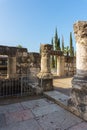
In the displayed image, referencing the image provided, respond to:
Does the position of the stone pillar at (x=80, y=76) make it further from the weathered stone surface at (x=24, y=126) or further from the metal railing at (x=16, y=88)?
the metal railing at (x=16, y=88)

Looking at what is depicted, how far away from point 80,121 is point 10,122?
1.86m

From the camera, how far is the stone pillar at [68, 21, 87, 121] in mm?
3650

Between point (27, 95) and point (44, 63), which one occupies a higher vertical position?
point (44, 63)

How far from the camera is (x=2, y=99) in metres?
5.71

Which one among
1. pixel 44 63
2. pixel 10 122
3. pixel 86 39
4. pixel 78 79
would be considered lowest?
pixel 10 122

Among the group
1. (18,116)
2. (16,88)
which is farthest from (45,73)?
(18,116)

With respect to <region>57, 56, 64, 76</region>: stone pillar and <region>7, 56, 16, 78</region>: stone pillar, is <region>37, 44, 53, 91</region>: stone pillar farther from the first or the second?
<region>57, 56, 64, 76</region>: stone pillar

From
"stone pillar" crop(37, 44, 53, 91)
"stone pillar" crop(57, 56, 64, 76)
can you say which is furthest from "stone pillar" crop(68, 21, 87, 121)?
"stone pillar" crop(57, 56, 64, 76)

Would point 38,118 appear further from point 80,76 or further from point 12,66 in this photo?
point 12,66

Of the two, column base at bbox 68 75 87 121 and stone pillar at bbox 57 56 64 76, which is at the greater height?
stone pillar at bbox 57 56 64 76

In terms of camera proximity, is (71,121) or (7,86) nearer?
(71,121)

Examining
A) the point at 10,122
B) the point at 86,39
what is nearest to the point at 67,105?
the point at 10,122

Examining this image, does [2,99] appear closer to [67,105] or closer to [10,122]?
[10,122]

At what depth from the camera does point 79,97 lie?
12.4 feet
